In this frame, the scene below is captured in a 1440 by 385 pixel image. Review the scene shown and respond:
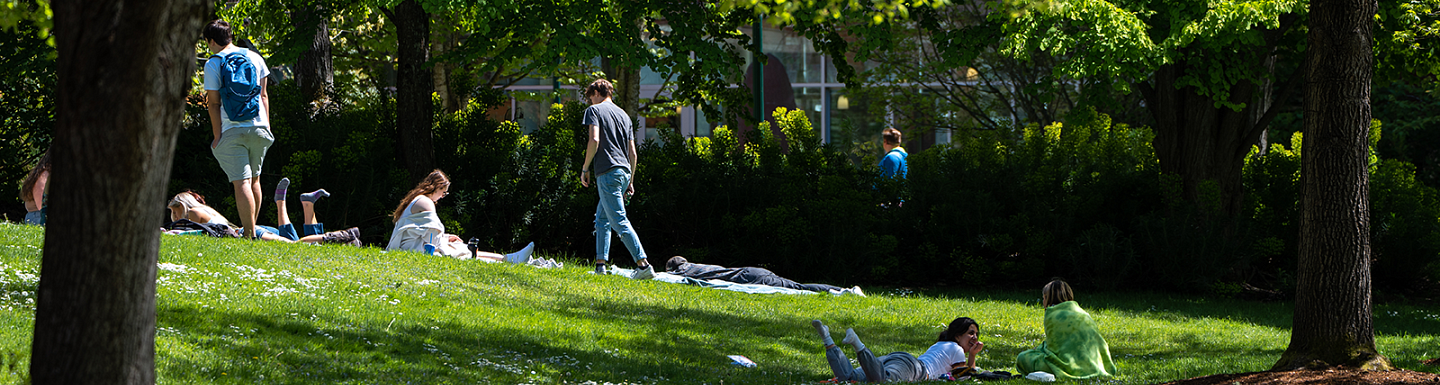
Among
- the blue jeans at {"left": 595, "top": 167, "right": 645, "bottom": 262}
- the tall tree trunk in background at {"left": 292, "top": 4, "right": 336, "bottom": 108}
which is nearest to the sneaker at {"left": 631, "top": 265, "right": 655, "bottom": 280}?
the blue jeans at {"left": 595, "top": 167, "right": 645, "bottom": 262}

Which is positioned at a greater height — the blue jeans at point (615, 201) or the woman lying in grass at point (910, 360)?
the blue jeans at point (615, 201)

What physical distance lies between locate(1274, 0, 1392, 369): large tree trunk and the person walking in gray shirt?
18.0ft

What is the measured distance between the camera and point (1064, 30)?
1254 centimetres

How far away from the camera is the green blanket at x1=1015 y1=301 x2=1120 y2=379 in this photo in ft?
21.9

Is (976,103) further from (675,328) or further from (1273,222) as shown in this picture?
(675,328)

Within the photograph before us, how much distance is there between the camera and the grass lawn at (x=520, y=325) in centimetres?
555

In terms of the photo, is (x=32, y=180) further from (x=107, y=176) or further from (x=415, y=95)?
(x=107, y=176)

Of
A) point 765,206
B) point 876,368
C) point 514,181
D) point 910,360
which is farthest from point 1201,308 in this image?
point 514,181

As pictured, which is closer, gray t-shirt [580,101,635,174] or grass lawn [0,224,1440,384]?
grass lawn [0,224,1440,384]

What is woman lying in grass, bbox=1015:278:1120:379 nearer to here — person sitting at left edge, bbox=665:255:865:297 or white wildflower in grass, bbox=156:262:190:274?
person sitting at left edge, bbox=665:255:865:297

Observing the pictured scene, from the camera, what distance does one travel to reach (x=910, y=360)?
6531mm

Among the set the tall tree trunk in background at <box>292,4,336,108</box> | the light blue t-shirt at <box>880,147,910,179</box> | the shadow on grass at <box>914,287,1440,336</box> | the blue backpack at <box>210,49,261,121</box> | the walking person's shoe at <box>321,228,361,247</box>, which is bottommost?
the shadow on grass at <box>914,287,1440,336</box>

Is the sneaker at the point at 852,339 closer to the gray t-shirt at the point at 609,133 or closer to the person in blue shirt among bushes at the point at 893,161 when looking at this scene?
the gray t-shirt at the point at 609,133

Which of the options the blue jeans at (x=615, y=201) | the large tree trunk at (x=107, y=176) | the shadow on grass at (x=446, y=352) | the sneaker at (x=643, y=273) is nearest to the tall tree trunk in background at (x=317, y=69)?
the blue jeans at (x=615, y=201)
